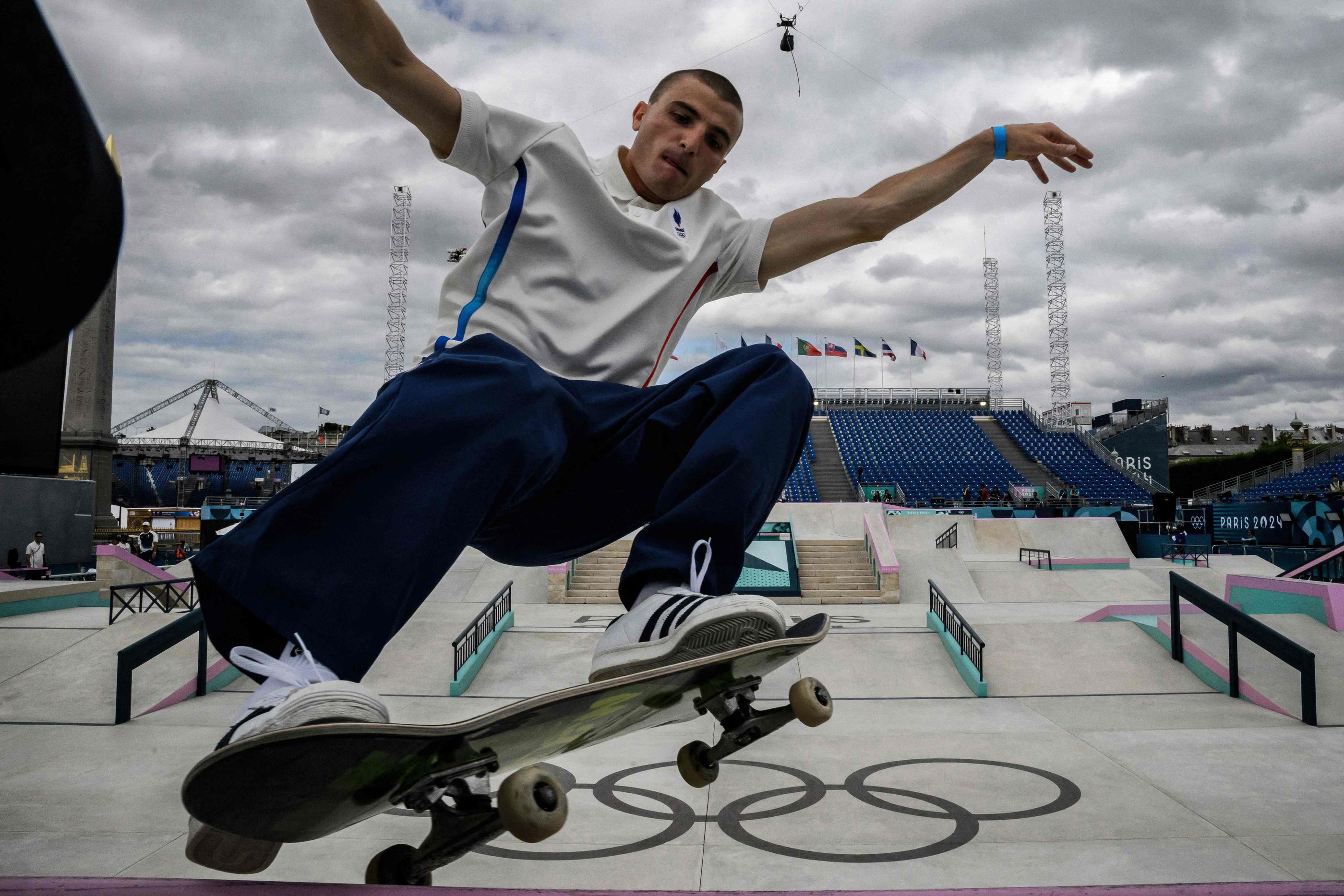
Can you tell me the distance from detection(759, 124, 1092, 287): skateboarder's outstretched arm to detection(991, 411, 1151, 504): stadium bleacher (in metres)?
35.8

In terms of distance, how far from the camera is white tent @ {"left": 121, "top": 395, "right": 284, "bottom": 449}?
44406 millimetres

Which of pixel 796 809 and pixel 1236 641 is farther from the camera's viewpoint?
pixel 1236 641

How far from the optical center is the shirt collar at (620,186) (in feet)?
6.84

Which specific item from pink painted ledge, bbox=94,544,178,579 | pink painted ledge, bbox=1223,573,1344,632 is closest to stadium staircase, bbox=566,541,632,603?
pink painted ledge, bbox=94,544,178,579

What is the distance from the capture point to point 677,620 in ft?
5.33

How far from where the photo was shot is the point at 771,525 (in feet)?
63.3

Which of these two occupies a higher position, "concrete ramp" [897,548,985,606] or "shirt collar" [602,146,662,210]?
"shirt collar" [602,146,662,210]

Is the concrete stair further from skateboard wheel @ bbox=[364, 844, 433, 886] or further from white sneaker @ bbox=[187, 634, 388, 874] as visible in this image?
white sneaker @ bbox=[187, 634, 388, 874]

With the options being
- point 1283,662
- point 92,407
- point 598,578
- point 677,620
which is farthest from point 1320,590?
point 92,407

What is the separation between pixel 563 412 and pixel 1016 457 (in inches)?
1771

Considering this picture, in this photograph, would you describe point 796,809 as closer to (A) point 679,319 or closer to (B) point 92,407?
(A) point 679,319

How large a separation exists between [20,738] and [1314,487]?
135 ft

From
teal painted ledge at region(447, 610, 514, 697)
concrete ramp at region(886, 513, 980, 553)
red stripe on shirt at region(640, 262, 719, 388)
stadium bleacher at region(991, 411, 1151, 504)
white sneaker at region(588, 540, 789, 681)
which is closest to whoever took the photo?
white sneaker at region(588, 540, 789, 681)

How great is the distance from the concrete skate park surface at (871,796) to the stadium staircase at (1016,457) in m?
32.7
